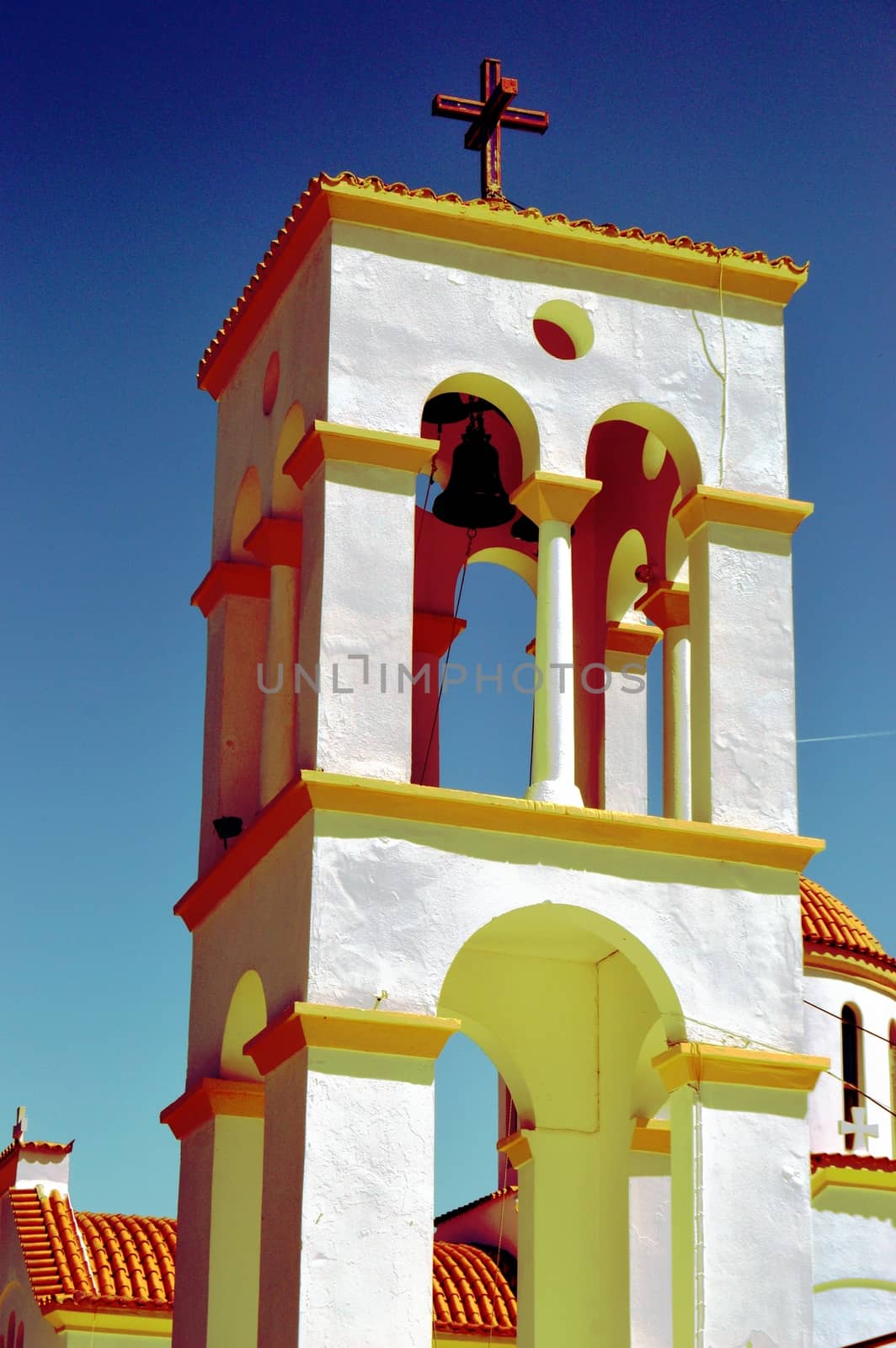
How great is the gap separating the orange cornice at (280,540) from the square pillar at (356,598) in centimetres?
87

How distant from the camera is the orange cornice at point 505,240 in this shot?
51.7 feet

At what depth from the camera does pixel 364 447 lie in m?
15.4

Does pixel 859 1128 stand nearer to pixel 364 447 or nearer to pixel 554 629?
pixel 554 629

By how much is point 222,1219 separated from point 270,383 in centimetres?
492

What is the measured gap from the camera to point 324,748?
14.7m

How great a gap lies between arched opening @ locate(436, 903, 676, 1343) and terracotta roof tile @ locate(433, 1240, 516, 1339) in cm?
613

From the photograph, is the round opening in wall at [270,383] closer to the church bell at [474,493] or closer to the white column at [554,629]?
the church bell at [474,493]

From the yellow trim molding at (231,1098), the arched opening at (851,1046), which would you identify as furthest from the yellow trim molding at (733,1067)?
the arched opening at (851,1046)

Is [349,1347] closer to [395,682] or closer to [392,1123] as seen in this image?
[392,1123]

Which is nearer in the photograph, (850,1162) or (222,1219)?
(222,1219)

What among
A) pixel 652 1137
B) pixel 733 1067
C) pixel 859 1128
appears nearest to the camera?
pixel 733 1067

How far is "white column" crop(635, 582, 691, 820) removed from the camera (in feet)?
54.6

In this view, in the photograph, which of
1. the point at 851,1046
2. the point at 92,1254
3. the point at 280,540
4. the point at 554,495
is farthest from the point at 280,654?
the point at 851,1046

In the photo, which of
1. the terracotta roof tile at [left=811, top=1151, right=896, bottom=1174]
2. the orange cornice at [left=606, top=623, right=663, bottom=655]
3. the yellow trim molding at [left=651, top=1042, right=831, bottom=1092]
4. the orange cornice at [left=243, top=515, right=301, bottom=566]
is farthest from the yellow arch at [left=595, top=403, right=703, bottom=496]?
the terracotta roof tile at [left=811, top=1151, right=896, bottom=1174]
